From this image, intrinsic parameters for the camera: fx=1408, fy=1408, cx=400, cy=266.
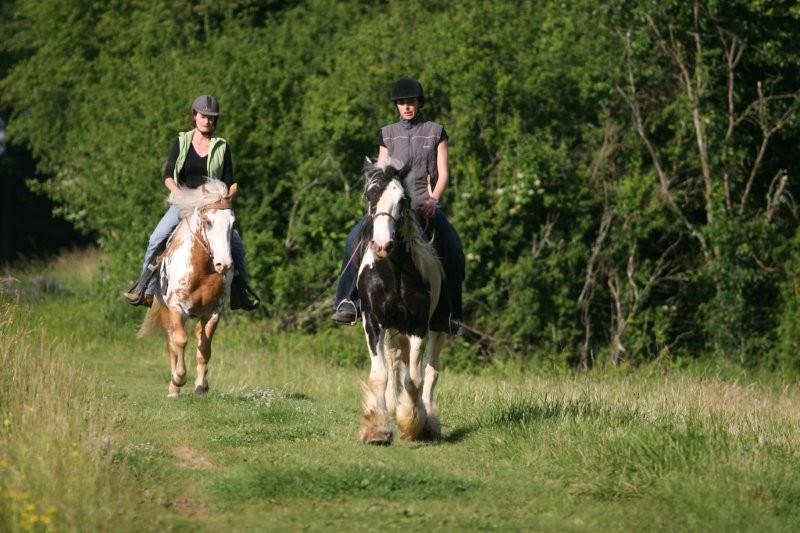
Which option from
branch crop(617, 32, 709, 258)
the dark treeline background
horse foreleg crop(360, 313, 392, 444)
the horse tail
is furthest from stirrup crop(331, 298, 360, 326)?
branch crop(617, 32, 709, 258)

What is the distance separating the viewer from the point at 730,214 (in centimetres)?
2169

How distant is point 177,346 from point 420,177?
3685 millimetres

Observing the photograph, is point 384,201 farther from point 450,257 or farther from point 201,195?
point 201,195

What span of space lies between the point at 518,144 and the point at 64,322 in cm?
771

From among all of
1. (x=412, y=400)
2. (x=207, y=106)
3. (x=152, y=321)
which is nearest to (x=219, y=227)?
(x=207, y=106)

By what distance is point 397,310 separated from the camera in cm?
1072

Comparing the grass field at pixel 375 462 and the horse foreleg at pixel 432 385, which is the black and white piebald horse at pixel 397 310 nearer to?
the horse foreleg at pixel 432 385

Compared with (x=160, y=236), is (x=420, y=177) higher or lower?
higher

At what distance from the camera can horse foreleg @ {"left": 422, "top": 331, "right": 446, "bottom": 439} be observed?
11.1 meters

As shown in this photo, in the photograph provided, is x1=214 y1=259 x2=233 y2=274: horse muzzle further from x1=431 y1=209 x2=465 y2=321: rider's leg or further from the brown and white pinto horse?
x1=431 y1=209 x2=465 y2=321: rider's leg

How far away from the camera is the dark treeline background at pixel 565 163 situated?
71.1 ft

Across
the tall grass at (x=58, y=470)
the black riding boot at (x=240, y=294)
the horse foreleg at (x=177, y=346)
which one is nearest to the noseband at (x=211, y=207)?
the horse foreleg at (x=177, y=346)

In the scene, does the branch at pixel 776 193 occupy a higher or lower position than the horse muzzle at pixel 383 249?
lower

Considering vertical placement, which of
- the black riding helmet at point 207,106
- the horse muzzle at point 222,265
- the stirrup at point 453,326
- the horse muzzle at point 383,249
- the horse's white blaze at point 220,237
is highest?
the black riding helmet at point 207,106
